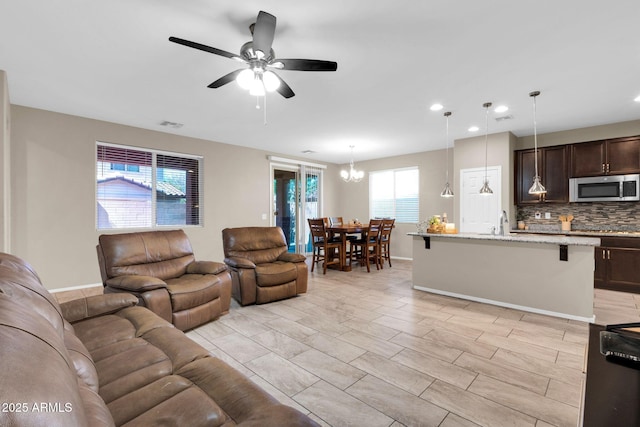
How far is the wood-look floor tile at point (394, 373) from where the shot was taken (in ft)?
6.56

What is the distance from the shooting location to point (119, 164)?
4773 millimetres

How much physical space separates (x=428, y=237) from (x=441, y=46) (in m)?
2.54

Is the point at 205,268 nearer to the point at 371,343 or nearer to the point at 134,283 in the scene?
the point at 134,283

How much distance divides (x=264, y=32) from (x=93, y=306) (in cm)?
224

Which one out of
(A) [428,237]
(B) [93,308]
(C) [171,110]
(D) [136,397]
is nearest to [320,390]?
(D) [136,397]

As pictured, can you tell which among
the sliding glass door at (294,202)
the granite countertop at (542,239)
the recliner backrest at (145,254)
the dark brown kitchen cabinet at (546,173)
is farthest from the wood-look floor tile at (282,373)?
the dark brown kitchen cabinet at (546,173)

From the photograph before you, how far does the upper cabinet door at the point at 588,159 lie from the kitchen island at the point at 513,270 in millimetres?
1832

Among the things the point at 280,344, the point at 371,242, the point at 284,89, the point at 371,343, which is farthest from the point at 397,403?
the point at 371,242

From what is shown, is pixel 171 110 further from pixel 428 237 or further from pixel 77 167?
pixel 428 237

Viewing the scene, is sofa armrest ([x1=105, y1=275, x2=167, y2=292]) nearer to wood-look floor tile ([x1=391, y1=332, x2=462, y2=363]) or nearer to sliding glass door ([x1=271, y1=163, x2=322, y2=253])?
wood-look floor tile ([x1=391, y1=332, x2=462, y2=363])

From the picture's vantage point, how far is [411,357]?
7.80ft

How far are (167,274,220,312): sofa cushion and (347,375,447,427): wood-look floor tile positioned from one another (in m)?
1.77

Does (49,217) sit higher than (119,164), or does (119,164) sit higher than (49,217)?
(119,164)

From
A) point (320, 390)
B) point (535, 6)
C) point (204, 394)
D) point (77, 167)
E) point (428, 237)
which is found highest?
point (535, 6)
